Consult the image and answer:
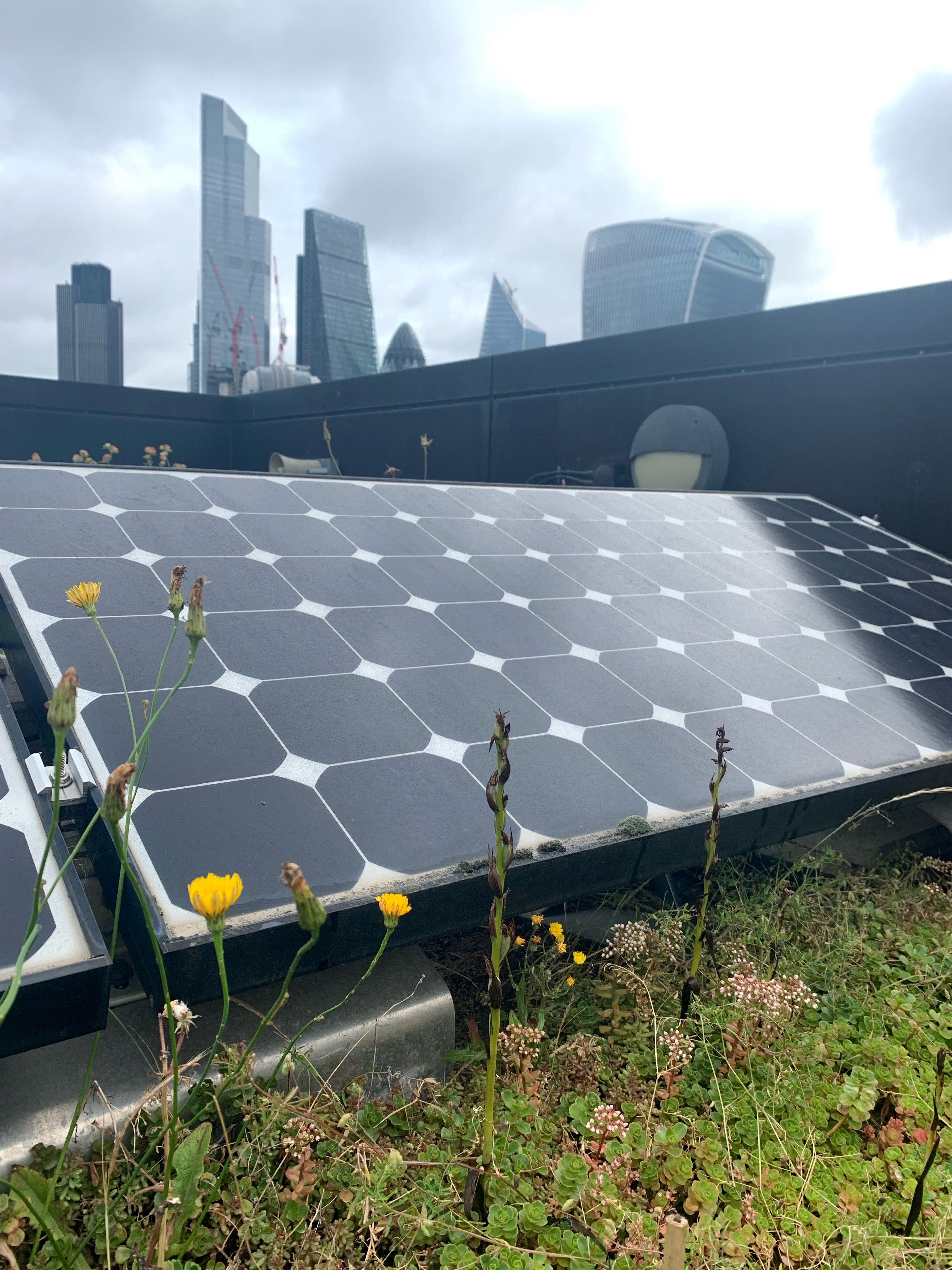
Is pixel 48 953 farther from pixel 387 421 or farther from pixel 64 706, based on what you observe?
pixel 387 421

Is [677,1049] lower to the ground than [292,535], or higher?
lower

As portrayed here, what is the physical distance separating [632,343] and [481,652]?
28.2 feet

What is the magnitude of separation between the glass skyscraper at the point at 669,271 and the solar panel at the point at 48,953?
92.7 metres

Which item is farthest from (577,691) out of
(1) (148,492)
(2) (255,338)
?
(2) (255,338)

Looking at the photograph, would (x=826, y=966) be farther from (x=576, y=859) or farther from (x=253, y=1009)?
(x=253, y=1009)

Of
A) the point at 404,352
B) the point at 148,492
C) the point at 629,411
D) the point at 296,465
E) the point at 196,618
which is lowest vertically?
the point at 196,618

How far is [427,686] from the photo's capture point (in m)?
2.80

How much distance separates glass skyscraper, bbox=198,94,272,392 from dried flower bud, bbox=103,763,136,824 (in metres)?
160

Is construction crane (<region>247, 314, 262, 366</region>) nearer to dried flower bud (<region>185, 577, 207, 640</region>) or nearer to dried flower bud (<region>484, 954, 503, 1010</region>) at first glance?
dried flower bud (<region>185, 577, 207, 640</region>)

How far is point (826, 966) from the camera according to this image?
2.83m

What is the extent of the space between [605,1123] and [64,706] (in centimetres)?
169

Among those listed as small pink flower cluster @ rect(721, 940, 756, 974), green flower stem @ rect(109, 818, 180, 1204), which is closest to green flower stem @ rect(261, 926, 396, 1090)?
green flower stem @ rect(109, 818, 180, 1204)

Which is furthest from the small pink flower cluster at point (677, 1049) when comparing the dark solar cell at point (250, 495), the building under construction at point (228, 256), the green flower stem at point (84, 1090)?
the building under construction at point (228, 256)

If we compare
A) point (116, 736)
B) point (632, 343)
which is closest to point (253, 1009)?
point (116, 736)
